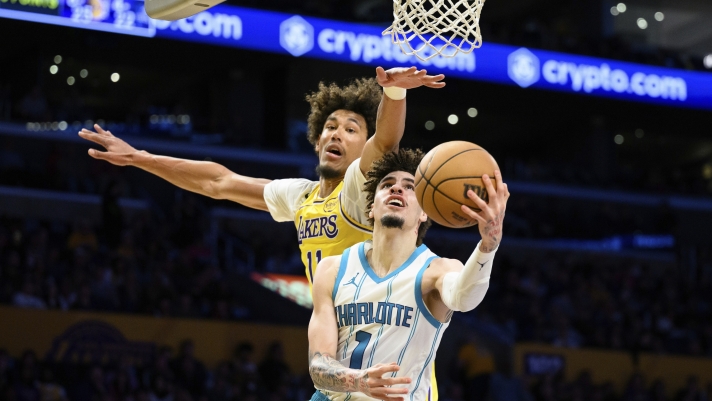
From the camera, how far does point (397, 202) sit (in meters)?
5.02

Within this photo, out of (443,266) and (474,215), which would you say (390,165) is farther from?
(474,215)

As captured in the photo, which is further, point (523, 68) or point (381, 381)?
point (523, 68)

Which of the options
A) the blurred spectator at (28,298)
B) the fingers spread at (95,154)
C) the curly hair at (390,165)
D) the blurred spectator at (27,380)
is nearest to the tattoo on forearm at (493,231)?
the curly hair at (390,165)

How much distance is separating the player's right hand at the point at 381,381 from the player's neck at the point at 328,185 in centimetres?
180

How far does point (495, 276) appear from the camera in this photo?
18.9 m

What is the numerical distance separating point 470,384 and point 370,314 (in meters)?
9.28

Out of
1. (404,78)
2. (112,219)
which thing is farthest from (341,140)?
(112,219)

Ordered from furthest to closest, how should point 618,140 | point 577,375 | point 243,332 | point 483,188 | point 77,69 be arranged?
point 618,140, point 77,69, point 577,375, point 243,332, point 483,188

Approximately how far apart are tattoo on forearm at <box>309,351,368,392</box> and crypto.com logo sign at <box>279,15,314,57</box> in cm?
1482

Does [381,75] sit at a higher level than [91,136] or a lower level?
higher

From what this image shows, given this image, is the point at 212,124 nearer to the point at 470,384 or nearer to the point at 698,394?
the point at 470,384

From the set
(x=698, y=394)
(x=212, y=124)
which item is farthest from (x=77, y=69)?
(x=698, y=394)

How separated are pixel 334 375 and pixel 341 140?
5.87 feet

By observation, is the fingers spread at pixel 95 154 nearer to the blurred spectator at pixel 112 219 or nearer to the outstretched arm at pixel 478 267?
the outstretched arm at pixel 478 267
